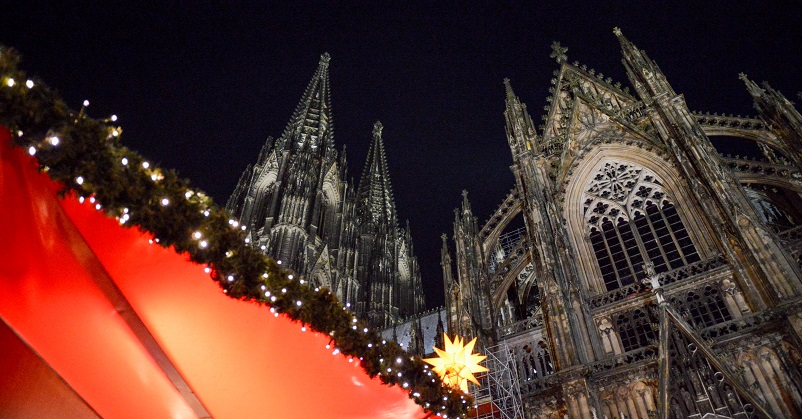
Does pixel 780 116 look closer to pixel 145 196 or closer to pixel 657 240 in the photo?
pixel 657 240

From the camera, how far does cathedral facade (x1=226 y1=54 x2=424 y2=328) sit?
97.8 ft

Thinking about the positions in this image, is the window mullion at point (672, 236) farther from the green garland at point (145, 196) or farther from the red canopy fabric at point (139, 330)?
the green garland at point (145, 196)

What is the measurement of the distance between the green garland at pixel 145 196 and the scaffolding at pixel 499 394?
281 inches

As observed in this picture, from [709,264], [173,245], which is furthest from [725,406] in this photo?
[173,245]

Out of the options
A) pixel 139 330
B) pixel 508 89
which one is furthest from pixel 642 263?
pixel 139 330

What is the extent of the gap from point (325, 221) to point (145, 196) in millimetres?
31752

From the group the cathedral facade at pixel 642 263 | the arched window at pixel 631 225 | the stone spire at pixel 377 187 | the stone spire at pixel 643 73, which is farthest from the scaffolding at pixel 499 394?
the stone spire at pixel 377 187

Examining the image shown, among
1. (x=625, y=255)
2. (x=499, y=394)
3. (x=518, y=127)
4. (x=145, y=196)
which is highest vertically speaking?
(x=518, y=127)

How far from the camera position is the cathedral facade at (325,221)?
1174 inches

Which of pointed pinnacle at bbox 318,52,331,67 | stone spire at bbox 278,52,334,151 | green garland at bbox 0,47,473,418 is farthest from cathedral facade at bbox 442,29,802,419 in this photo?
pointed pinnacle at bbox 318,52,331,67

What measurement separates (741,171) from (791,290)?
404 centimetres

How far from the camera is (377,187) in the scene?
4534cm

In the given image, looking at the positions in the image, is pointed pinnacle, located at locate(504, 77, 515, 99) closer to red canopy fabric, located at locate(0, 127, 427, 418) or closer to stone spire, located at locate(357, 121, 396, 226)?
red canopy fabric, located at locate(0, 127, 427, 418)

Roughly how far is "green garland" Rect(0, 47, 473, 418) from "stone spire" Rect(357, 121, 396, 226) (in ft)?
119
